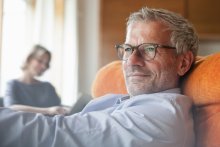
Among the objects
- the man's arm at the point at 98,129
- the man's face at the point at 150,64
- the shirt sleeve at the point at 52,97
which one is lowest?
the shirt sleeve at the point at 52,97

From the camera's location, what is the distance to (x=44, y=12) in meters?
3.35

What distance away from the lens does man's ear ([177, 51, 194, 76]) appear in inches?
44.7

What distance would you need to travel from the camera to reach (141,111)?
2.92 feet

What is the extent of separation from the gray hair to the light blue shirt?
232mm

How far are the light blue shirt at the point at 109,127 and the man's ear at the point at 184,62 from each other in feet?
0.69

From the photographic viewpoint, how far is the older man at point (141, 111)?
2.56 ft

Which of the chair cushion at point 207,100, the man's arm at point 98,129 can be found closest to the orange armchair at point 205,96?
the chair cushion at point 207,100

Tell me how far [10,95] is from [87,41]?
4.75 ft

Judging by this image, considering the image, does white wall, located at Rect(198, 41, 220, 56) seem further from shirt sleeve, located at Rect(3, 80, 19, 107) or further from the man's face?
the man's face

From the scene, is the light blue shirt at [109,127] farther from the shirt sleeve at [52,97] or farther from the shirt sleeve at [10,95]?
the shirt sleeve at [52,97]

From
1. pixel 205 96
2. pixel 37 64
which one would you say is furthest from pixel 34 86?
pixel 205 96

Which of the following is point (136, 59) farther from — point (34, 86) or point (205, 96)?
point (34, 86)

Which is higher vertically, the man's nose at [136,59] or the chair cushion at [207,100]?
the man's nose at [136,59]

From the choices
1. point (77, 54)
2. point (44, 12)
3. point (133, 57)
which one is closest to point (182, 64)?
point (133, 57)
